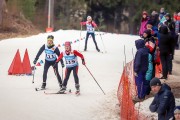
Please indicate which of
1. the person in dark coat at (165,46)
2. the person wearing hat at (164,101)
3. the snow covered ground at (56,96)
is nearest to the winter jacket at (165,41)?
the person in dark coat at (165,46)

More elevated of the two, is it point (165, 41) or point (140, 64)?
point (165, 41)

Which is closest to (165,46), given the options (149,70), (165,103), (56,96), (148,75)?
(149,70)

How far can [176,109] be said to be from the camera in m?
8.19

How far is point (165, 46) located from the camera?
15055 millimetres

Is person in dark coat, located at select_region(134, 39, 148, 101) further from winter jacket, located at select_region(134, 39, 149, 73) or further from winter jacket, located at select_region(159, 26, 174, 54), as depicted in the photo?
winter jacket, located at select_region(159, 26, 174, 54)

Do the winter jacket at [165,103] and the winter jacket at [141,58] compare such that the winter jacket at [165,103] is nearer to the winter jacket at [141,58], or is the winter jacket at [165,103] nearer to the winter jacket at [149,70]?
the winter jacket at [141,58]

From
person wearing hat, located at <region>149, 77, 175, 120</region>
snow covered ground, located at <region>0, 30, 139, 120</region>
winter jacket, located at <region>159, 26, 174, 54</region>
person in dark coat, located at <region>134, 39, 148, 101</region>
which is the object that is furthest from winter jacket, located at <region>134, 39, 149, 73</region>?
person wearing hat, located at <region>149, 77, 175, 120</region>

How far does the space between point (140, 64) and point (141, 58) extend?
6.3 inches

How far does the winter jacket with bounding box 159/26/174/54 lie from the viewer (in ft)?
48.6

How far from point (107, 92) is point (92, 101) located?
1294 mm

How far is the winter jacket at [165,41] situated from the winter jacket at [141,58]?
3.02 m

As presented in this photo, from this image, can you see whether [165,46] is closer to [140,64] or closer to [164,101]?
[140,64]

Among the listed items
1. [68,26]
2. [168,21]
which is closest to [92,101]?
[168,21]

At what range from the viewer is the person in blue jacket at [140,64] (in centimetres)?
1180
